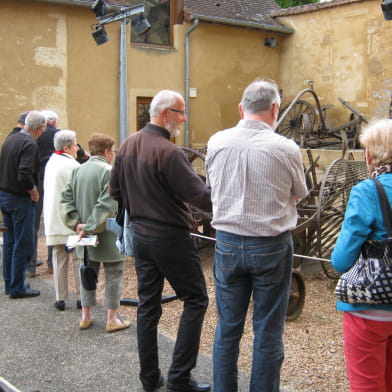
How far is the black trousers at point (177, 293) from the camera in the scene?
3.12 meters

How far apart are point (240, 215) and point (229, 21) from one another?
1152 centimetres

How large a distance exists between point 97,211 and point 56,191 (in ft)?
3.09

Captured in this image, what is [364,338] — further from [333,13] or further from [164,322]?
[333,13]

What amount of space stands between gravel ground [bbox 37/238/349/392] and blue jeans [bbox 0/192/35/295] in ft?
2.56

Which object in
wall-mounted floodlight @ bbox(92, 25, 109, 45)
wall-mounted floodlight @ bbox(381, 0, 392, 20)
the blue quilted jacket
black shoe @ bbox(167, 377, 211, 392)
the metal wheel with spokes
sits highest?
wall-mounted floodlight @ bbox(92, 25, 109, 45)

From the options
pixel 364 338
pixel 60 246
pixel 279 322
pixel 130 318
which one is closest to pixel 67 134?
pixel 60 246

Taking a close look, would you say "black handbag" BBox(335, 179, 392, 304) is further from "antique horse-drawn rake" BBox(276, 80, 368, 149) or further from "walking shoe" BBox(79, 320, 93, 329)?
"antique horse-drawn rake" BBox(276, 80, 368, 149)

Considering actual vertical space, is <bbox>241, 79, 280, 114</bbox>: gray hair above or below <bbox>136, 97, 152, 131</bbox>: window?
below

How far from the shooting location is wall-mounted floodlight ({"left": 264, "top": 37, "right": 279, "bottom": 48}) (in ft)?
46.6

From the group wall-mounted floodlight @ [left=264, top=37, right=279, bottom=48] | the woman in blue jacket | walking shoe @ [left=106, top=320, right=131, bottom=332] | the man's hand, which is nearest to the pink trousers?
the woman in blue jacket

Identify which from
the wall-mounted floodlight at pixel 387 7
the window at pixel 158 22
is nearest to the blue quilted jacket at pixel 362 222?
the wall-mounted floodlight at pixel 387 7

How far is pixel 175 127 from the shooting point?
10.6ft

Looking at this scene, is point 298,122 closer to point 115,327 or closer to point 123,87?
point 123,87

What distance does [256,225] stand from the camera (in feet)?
8.53
